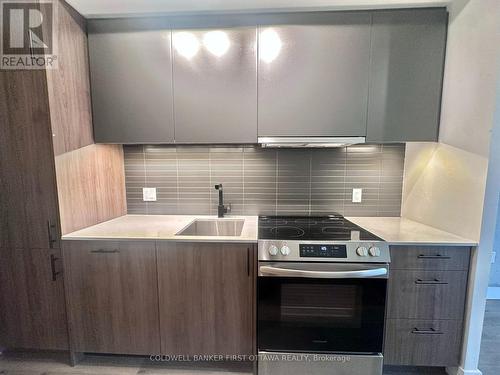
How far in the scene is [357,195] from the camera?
2.01 metres

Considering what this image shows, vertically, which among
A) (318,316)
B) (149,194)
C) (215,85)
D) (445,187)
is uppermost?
(215,85)

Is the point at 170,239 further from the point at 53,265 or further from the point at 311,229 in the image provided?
the point at 311,229

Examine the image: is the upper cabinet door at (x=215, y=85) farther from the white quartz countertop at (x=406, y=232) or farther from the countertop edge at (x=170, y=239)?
the white quartz countertop at (x=406, y=232)

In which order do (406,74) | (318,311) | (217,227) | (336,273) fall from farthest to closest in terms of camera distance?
(217,227)
(406,74)
(318,311)
(336,273)

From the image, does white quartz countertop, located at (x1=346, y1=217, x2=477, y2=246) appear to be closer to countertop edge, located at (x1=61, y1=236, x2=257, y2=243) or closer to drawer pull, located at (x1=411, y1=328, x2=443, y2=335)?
drawer pull, located at (x1=411, y1=328, x2=443, y2=335)

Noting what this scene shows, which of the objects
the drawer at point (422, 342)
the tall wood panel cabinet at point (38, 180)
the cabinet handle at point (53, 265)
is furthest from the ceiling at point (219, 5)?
the drawer at point (422, 342)

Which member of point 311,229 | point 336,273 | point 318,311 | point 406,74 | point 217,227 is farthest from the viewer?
point 217,227

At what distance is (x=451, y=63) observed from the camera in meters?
1.51

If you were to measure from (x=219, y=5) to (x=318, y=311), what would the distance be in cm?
197

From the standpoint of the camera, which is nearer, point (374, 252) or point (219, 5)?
point (374, 252)

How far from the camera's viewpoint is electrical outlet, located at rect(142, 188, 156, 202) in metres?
2.08

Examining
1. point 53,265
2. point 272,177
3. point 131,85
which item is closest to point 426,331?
point 272,177

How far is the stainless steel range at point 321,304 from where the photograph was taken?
4.55 ft

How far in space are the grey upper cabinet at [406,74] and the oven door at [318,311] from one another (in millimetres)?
912
